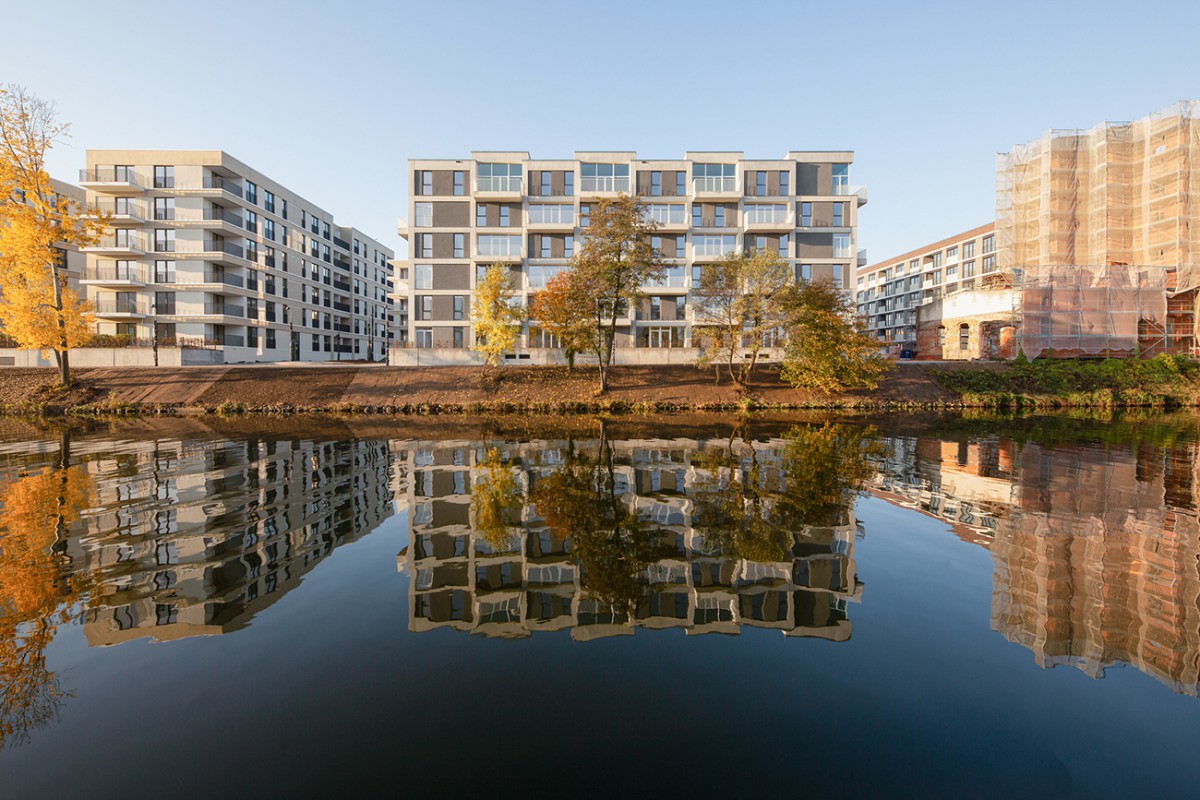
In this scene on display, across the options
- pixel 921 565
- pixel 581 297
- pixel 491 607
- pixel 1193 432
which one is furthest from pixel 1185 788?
pixel 581 297

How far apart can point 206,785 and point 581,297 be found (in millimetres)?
33522

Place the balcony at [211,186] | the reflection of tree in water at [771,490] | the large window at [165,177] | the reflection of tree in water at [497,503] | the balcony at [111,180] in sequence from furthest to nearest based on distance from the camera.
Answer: the large window at [165,177], the balcony at [211,186], the balcony at [111,180], the reflection of tree in water at [497,503], the reflection of tree in water at [771,490]

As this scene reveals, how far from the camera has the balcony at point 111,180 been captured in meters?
53.6

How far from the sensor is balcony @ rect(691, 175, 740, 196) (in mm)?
54531

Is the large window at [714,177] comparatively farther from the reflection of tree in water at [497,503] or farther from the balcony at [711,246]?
the reflection of tree in water at [497,503]

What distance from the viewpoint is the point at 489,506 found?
11.6 meters

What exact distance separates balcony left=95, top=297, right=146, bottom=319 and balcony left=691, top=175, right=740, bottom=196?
58596mm

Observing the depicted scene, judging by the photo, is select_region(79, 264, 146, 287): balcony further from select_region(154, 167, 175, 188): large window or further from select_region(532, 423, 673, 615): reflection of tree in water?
select_region(532, 423, 673, 615): reflection of tree in water

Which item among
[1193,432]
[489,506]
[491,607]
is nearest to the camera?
[491,607]

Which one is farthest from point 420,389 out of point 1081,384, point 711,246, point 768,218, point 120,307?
point 1081,384

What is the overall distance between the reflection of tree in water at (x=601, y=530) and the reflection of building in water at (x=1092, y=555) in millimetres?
4557

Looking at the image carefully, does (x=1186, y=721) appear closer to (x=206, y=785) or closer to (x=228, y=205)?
(x=206, y=785)

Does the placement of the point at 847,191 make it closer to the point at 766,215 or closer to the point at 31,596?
the point at 766,215

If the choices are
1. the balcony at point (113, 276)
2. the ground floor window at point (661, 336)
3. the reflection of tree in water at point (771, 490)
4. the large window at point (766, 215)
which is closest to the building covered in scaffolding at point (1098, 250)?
the large window at point (766, 215)
